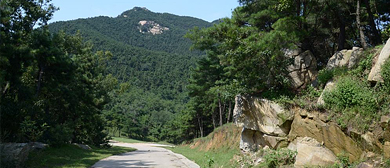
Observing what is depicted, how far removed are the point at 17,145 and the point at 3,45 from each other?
4.44m

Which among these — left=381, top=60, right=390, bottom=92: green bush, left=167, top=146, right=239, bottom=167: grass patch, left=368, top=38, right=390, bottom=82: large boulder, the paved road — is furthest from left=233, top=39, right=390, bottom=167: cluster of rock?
the paved road

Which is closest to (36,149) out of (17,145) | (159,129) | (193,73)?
(17,145)

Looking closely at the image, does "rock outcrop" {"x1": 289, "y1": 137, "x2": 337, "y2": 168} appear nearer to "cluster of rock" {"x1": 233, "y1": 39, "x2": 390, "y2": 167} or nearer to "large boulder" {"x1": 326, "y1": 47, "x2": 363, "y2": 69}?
"cluster of rock" {"x1": 233, "y1": 39, "x2": 390, "y2": 167}

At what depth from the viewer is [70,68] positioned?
55.2ft

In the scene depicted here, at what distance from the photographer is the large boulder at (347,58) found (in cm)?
1048

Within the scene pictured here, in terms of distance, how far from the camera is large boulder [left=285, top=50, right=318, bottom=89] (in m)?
12.2

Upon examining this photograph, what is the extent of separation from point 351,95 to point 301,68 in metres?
3.52

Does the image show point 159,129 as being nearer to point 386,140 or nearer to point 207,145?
point 207,145

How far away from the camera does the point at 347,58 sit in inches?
428

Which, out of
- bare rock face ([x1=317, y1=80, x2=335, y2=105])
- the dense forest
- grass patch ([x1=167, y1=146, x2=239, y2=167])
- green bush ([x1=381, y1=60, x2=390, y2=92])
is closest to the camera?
green bush ([x1=381, y1=60, x2=390, y2=92])

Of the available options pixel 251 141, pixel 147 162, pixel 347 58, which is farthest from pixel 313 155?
pixel 147 162

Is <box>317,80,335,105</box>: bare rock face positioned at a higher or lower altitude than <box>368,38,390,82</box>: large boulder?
lower

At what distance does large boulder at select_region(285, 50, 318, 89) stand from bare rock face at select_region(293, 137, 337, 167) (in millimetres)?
3534

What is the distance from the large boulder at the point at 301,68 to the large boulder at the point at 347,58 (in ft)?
3.06
